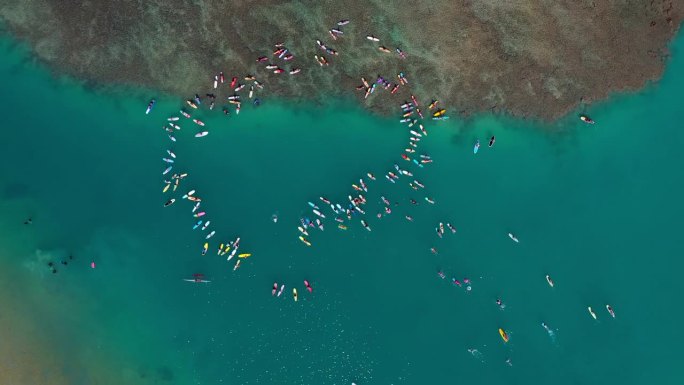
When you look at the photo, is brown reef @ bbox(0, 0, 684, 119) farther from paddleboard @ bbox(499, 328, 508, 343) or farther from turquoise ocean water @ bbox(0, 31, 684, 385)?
paddleboard @ bbox(499, 328, 508, 343)

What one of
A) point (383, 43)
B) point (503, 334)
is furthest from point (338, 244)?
point (383, 43)

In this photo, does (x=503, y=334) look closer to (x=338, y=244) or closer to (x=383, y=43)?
(x=338, y=244)

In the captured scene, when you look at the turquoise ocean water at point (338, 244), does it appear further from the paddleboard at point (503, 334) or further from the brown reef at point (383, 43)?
the brown reef at point (383, 43)

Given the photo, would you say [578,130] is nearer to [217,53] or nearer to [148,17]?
[217,53]

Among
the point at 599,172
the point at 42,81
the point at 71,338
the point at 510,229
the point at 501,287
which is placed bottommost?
the point at 71,338

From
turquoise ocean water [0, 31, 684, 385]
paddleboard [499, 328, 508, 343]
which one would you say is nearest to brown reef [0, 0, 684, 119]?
turquoise ocean water [0, 31, 684, 385]

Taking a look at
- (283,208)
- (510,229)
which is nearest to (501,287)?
(510,229)

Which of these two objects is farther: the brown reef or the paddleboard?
the paddleboard
